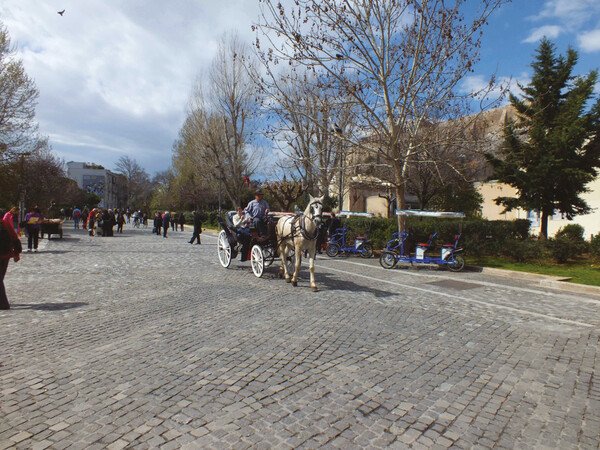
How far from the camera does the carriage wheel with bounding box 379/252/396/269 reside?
12586mm

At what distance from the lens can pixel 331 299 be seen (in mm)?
7445

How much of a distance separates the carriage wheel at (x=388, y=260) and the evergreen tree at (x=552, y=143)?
24.8 feet

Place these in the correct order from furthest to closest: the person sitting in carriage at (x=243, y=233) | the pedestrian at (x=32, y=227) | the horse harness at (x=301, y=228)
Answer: the pedestrian at (x=32, y=227)
the person sitting in carriage at (x=243, y=233)
the horse harness at (x=301, y=228)

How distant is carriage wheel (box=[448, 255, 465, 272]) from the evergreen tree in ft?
21.2

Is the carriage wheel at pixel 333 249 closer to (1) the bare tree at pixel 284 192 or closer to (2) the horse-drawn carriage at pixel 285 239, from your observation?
(2) the horse-drawn carriage at pixel 285 239

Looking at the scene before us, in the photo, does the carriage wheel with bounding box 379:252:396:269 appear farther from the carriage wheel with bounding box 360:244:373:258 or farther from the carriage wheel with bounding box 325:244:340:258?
the carriage wheel with bounding box 325:244:340:258

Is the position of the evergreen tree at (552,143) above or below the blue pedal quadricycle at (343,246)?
above

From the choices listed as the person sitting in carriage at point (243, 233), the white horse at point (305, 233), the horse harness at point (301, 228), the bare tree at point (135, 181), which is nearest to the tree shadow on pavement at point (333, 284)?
the white horse at point (305, 233)

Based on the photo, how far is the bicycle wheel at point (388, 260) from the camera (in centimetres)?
1258

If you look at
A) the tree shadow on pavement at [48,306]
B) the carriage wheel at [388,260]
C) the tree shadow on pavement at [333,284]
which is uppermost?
the carriage wheel at [388,260]

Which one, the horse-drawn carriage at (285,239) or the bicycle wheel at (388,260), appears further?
the bicycle wheel at (388,260)

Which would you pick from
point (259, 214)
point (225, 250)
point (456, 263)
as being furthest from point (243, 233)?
point (456, 263)

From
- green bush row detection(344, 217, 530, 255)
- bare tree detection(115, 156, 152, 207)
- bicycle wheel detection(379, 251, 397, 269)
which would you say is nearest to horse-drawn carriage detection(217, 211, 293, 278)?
bicycle wheel detection(379, 251, 397, 269)

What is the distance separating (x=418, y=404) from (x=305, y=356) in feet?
4.69
